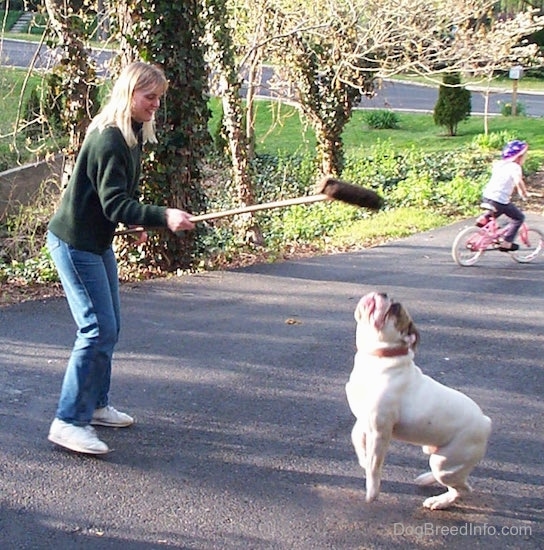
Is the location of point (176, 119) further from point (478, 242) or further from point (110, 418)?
point (110, 418)

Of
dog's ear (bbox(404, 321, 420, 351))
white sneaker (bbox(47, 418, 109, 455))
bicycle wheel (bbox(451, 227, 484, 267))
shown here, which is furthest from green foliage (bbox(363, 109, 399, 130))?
dog's ear (bbox(404, 321, 420, 351))

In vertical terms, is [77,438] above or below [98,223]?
below

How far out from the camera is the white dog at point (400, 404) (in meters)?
3.69

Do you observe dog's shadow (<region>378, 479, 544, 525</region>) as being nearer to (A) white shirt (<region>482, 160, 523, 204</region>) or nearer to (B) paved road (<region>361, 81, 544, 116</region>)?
(A) white shirt (<region>482, 160, 523, 204</region>)

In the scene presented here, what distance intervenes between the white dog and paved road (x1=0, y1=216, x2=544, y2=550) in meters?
0.36

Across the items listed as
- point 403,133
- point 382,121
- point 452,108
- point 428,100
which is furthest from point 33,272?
point 428,100

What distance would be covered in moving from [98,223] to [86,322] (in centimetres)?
51

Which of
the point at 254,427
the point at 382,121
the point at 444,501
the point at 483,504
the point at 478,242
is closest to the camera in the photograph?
the point at 444,501

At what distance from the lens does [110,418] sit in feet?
16.0

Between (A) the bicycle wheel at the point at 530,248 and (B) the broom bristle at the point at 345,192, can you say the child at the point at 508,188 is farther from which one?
(B) the broom bristle at the point at 345,192

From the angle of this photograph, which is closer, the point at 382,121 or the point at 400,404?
the point at 400,404

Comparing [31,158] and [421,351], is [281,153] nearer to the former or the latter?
[31,158]

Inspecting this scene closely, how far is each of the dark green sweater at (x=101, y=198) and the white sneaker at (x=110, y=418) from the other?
984 mm

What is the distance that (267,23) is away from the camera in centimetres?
1327
